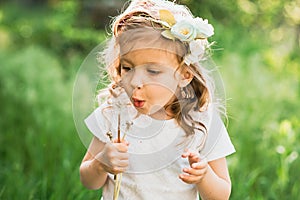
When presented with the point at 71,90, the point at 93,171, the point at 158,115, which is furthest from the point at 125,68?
the point at 71,90

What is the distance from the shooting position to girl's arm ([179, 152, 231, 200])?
5.11 ft

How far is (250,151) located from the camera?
340 cm

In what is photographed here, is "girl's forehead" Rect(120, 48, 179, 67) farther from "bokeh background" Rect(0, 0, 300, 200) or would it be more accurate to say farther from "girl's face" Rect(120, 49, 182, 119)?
"bokeh background" Rect(0, 0, 300, 200)

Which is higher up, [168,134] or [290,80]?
[168,134]

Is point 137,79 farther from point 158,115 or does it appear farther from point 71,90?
point 71,90

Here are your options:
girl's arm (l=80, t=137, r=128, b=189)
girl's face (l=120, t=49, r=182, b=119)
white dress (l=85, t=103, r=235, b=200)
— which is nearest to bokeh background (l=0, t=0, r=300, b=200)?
white dress (l=85, t=103, r=235, b=200)

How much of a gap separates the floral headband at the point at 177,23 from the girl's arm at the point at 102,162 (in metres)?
0.32

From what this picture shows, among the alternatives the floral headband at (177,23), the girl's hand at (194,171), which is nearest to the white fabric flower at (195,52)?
the floral headband at (177,23)

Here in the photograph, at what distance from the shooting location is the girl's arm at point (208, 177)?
156 cm

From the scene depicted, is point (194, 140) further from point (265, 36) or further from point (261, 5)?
point (265, 36)

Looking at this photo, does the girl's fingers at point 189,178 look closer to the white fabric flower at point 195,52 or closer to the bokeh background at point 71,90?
the white fabric flower at point 195,52

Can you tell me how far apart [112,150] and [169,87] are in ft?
0.81

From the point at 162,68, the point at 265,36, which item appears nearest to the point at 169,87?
the point at 162,68

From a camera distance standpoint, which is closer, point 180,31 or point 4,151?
point 180,31
